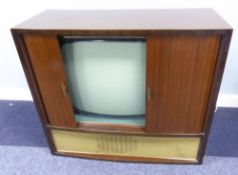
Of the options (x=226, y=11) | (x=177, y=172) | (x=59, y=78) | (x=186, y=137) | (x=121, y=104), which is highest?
(x=226, y=11)

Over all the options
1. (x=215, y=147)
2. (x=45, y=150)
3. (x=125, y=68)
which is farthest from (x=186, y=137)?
(x=45, y=150)

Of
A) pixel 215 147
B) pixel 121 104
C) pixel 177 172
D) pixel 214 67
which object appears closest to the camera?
pixel 214 67

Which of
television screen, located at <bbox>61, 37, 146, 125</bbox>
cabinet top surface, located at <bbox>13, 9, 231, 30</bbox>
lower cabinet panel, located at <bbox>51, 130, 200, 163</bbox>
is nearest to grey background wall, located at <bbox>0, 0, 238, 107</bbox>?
cabinet top surface, located at <bbox>13, 9, 231, 30</bbox>

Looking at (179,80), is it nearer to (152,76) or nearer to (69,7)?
(152,76)

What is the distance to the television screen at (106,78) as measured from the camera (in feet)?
2.73

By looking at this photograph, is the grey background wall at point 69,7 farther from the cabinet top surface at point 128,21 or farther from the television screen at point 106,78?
the television screen at point 106,78

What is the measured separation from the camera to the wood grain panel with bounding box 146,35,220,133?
2.48ft

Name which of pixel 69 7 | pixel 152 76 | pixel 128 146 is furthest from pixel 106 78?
pixel 69 7

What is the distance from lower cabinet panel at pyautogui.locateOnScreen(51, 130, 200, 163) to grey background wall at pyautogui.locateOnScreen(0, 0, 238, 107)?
1.91 ft

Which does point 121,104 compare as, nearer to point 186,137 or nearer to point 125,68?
point 125,68

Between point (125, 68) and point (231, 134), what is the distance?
86 cm

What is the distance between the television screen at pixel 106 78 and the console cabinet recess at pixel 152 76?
43 millimetres

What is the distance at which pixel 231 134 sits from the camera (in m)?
1.30

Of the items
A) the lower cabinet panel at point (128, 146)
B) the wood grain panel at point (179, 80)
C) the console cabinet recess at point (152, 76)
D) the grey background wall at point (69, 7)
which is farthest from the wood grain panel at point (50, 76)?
the grey background wall at point (69, 7)
